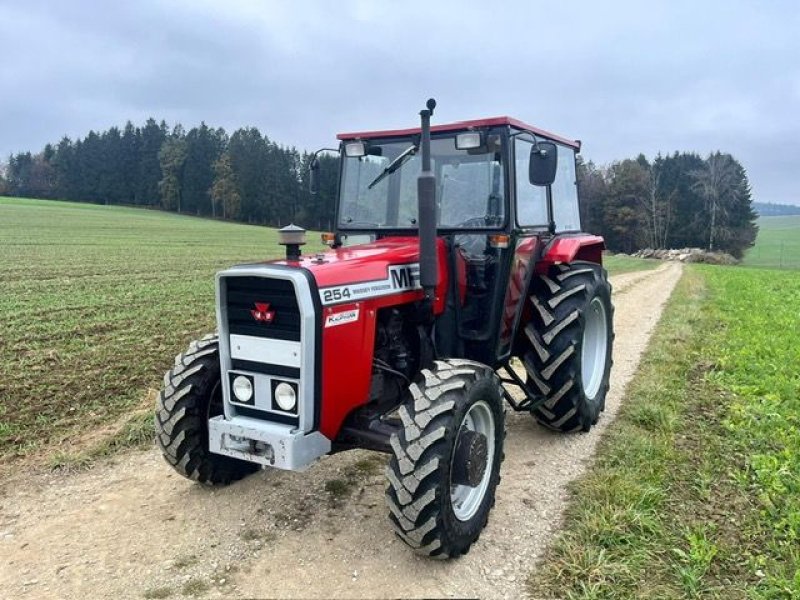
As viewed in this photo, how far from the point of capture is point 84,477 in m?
4.59

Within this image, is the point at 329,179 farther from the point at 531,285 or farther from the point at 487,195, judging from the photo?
the point at 531,285

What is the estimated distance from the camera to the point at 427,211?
3.64m

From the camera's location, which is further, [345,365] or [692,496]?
[692,496]

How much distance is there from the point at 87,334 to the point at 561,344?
6.83 metres

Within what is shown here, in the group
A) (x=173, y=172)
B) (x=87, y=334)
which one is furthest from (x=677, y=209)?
(x=87, y=334)

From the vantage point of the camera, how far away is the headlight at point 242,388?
3.70 metres

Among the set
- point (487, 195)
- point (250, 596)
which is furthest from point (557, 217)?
point (250, 596)

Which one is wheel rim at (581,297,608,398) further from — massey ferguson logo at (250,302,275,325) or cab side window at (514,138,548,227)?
massey ferguson logo at (250,302,275,325)

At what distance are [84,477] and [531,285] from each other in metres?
3.66

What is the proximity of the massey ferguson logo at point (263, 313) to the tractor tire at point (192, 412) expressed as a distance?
729 mm

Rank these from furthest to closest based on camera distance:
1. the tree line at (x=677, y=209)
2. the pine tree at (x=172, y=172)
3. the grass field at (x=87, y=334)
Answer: the pine tree at (x=172, y=172) → the tree line at (x=677, y=209) → the grass field at (x=87, y=334)

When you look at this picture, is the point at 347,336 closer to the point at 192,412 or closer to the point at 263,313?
the point at 263,313

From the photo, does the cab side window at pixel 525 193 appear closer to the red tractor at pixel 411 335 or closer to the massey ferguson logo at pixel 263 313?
the red tractor at pixel 411 335

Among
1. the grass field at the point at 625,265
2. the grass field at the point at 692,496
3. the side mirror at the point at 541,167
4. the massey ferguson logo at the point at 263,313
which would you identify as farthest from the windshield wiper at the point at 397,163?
the grass field at the point at 625,265
